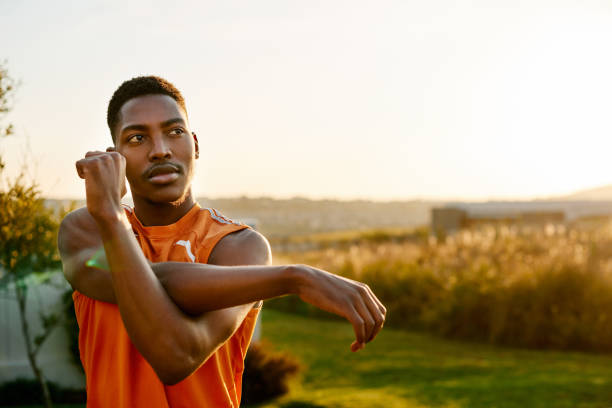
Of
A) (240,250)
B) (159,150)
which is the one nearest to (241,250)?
(240,250)

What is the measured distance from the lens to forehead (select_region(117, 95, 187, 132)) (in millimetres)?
2137

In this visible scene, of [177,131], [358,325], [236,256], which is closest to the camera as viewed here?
[358,325]

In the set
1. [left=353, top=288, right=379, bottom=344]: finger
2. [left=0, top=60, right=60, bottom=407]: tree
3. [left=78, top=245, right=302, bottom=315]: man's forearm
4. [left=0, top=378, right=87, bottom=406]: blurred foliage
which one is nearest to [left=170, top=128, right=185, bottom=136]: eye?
[left=78, top=245, right=302, bottom=315]: man's forearm

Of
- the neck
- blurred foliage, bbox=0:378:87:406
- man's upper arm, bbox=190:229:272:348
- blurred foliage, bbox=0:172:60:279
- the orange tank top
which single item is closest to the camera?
man's upper arm, bbox=190:229:272:348

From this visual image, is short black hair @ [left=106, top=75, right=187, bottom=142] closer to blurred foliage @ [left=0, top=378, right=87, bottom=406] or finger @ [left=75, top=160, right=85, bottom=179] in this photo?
finger @ [left=75, top=160, right=85, bottom=179]

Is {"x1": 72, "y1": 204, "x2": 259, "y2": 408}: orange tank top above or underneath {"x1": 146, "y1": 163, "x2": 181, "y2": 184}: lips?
underneath

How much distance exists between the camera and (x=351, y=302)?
1577mm

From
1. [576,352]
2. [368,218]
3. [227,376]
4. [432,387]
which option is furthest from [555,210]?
[227,376]

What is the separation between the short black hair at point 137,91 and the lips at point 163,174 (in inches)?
10.2

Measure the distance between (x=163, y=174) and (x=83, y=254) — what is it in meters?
0.38

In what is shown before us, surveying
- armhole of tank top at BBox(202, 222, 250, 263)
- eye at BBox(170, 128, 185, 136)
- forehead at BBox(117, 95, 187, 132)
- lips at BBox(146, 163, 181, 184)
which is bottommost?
armhole of tank top at BBox(202, 222, 250, 263)

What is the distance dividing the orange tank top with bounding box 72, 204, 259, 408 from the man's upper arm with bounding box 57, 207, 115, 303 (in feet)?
0.21

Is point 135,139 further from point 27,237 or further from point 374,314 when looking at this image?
point 27,237

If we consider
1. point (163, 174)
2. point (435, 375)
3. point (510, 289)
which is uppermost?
point (163, 174)
